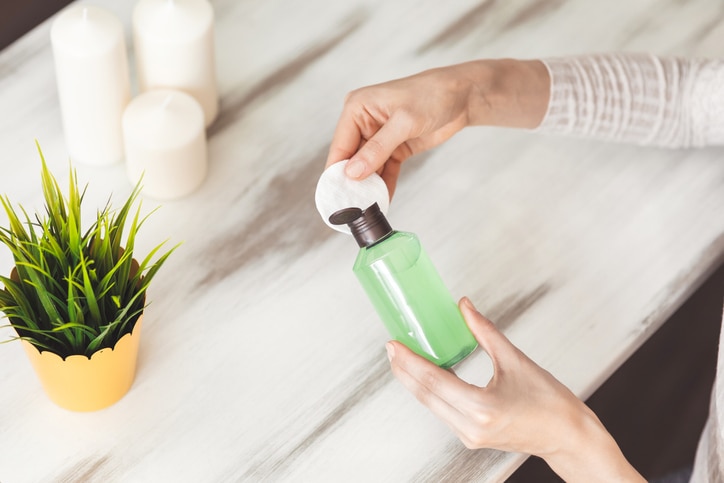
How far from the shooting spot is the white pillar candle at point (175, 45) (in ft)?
2.72

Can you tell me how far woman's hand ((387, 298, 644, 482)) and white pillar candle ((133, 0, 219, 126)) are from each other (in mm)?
351

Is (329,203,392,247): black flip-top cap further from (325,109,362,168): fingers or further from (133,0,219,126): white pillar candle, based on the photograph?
(133,0,219,126): white pillar candle

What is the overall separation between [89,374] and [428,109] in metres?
0.39

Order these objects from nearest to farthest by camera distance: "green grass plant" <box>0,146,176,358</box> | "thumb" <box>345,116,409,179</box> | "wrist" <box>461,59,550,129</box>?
"green grass plant" <box>0,146,176,358</box>
"thumb" <box>345,116,409,179</box>
"wrist" <box>461,59,550,129</box>

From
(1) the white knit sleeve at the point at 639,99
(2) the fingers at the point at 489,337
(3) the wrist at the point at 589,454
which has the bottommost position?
(3) the wrist at the point at 589,454

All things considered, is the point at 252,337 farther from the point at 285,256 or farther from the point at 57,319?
the point at 57,319

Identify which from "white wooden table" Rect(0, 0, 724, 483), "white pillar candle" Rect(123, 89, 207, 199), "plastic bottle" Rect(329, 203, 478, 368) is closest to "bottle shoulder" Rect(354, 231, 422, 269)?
"plastic bottle" Rect(329, 203, 478, 368)

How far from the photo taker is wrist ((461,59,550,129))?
89 cm

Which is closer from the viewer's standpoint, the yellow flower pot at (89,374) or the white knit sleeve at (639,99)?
the yellow flower pot at (89,374)

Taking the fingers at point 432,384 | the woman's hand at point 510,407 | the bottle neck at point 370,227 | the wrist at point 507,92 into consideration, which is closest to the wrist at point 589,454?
the woman's hand at point 510,407

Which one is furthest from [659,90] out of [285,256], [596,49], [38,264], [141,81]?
[38,264]

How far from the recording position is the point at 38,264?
2.23 feet

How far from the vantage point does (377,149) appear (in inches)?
31.2

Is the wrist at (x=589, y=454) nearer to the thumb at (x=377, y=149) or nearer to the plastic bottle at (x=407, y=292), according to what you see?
the plastic bottle at (x=407, y=292)
